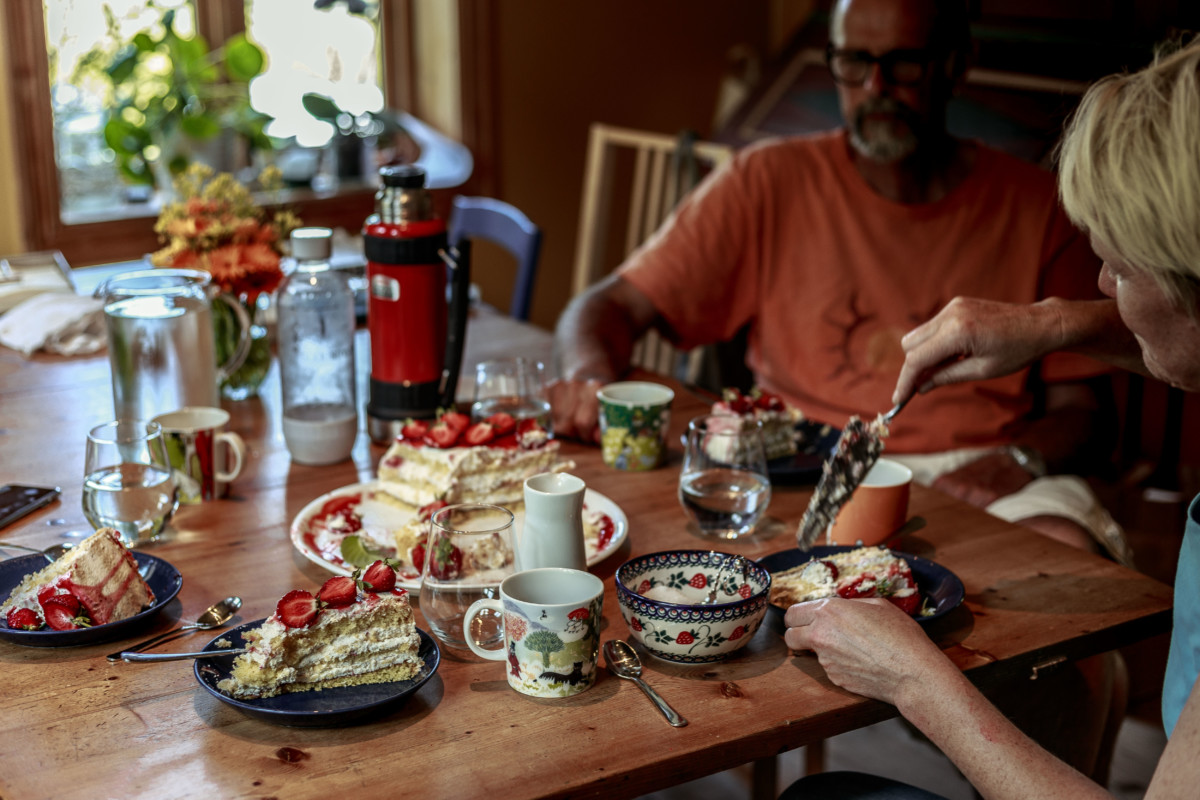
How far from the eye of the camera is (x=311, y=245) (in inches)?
61.9

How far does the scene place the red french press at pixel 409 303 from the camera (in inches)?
62.0

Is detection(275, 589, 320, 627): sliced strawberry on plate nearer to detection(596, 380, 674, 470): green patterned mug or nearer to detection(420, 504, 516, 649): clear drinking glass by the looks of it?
detection(420, 504, 516, 649): clear drinking glass

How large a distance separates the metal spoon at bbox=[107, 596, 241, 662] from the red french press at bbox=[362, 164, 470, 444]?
533 millimetres

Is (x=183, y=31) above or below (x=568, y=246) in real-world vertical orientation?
above

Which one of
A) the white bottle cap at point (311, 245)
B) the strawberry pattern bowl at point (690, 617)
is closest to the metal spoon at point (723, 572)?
the strawberry pattern bowl at point (690, 617)

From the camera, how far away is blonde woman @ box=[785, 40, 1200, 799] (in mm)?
851

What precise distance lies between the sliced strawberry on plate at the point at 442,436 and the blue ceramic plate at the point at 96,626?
33 cm

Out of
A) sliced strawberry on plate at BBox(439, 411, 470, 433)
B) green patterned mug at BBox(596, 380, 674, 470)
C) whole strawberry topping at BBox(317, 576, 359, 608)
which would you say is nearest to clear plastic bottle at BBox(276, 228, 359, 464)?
sliced strawberry on plate at BBox(439, 411, 470, 433)

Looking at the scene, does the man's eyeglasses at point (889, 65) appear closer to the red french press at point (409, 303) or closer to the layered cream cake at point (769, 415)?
the layered cream cake at point (769, 415)

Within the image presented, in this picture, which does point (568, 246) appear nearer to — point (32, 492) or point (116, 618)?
point (32, 492)

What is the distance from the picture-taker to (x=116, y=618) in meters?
1.07

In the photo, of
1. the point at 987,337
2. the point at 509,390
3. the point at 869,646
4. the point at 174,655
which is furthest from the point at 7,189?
the point at 869,646

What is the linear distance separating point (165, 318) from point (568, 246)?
2.60m

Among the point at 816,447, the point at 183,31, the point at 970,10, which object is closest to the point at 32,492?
the point at 816,447
